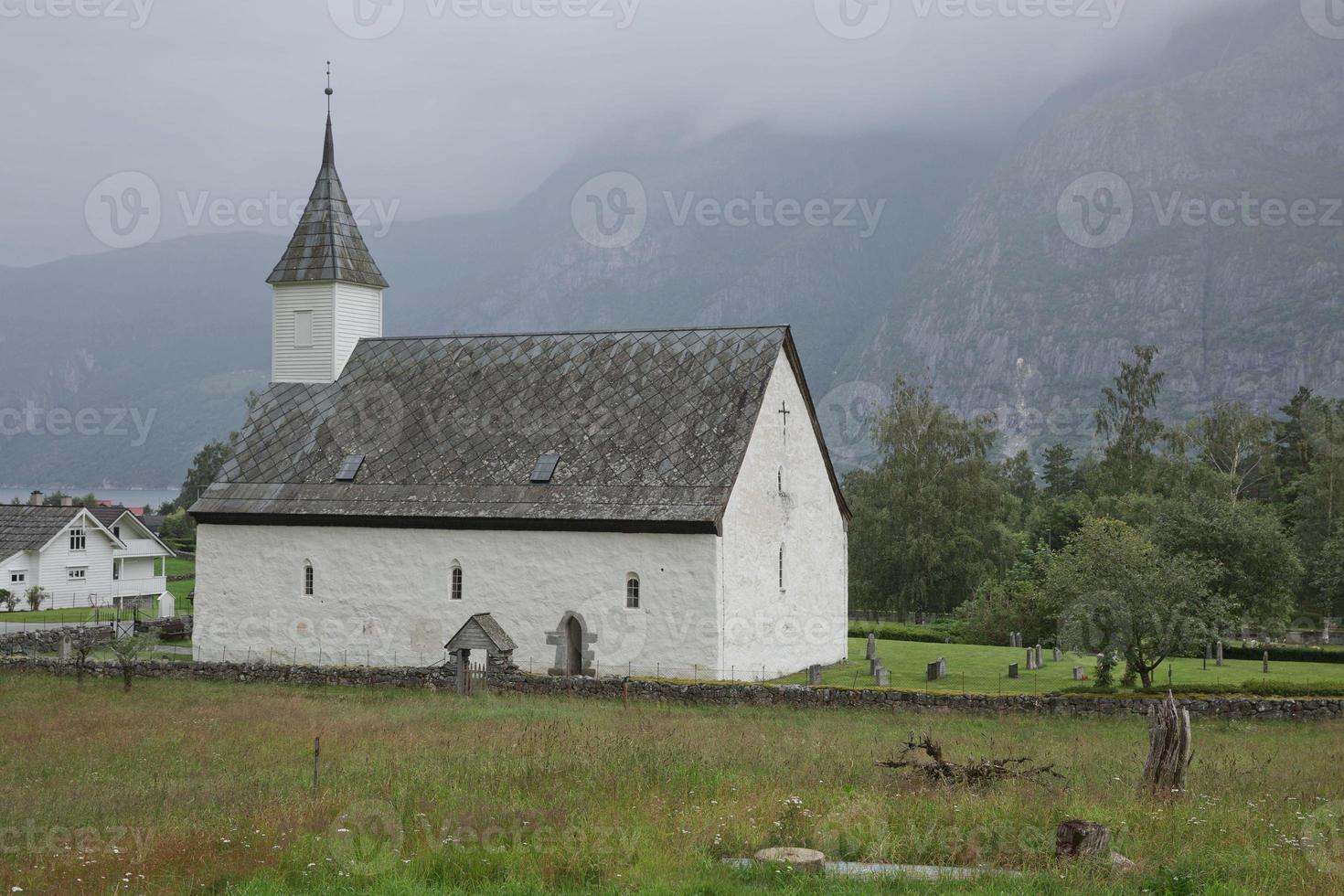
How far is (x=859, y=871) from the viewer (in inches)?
417

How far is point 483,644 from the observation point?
102 ft

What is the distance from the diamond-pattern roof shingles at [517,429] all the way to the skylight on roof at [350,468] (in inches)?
6.9

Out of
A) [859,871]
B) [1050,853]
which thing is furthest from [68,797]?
[1050,853]

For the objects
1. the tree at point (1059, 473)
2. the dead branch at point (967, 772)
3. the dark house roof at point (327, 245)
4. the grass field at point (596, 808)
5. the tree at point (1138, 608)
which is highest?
the dark house roof at point (327, 245)

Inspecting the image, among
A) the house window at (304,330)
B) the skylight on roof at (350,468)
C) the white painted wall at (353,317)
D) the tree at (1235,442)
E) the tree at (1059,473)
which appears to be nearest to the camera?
the skylight on roof at (350,468)

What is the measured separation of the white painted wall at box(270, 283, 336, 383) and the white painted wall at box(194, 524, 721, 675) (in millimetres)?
6018

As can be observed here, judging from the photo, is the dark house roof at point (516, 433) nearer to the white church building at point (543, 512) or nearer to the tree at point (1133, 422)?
the white church building at point (543, 512)

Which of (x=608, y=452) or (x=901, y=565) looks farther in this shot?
(x=901, y=565)

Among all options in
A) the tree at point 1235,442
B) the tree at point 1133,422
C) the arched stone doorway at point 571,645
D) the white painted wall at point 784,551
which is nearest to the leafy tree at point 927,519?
the tree at point 1133,422

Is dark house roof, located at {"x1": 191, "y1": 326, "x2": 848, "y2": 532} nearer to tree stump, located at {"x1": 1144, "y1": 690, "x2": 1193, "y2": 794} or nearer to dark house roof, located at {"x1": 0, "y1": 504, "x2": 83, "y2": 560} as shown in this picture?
A: tree stump, located at {"x1": 1144, "y1": 690, "x2": 1193, "y2": 794}

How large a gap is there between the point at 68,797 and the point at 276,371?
83.6 feet

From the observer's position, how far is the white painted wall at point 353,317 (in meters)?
39.1

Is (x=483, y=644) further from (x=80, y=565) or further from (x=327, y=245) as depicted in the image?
(x=80, y=565)

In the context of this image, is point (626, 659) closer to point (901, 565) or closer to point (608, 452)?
point (608, 452)
